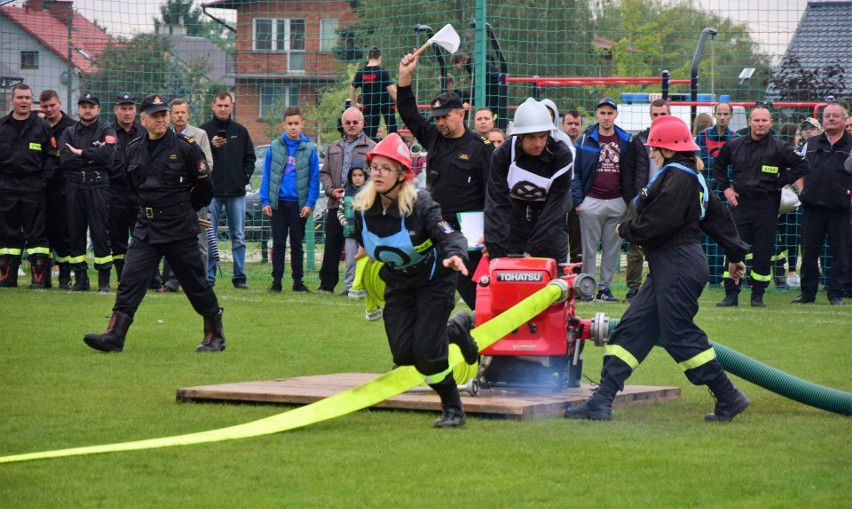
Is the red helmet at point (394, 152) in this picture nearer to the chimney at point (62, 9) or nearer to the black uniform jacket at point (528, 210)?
the black uniform jacket at point (528, 210)

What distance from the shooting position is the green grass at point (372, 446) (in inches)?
219

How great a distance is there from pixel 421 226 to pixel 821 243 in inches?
376

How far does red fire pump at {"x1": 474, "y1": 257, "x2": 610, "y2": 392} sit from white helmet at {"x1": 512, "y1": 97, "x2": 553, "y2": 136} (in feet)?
3.00

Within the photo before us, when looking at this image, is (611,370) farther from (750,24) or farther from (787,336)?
(750,24)

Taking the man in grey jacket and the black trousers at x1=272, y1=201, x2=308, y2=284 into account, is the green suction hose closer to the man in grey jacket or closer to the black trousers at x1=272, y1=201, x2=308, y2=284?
the man in grey jacket

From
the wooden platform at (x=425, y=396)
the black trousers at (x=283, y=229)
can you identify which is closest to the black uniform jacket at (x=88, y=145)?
the black trousers at (x=283, y=229)

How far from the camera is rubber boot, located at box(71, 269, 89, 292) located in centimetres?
1577

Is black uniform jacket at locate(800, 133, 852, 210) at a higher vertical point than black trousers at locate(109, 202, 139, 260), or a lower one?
higher

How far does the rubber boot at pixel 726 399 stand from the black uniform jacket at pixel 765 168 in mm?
7383

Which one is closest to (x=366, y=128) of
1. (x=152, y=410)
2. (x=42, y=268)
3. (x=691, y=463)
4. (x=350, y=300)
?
(x=350, y=300)

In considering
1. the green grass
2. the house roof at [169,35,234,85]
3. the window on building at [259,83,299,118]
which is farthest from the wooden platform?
the house roof at [169,35,234,85]

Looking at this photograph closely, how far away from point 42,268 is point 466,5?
12.5 metres

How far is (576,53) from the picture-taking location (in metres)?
21.4

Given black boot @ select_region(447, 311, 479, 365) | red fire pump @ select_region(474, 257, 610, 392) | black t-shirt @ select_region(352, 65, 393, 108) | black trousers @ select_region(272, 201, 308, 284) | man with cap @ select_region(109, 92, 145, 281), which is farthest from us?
black t-shirt @ select_region(352, 65, 393, 108)
